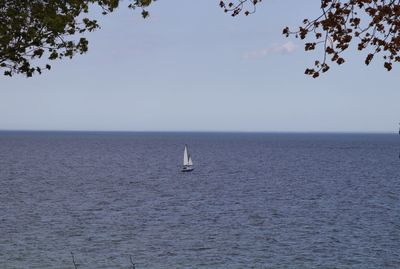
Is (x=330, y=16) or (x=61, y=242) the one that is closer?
(x=330, y=16)

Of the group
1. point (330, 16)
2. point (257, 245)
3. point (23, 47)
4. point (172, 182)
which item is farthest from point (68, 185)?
point (330, 16)

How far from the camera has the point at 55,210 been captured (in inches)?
2398

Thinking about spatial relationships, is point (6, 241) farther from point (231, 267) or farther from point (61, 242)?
point (231, 267)

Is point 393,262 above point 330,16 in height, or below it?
below

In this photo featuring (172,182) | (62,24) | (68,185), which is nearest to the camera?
(62,24)

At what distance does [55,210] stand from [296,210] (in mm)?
25619

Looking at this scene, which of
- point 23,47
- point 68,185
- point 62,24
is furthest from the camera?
point 68,185

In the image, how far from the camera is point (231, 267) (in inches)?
1403

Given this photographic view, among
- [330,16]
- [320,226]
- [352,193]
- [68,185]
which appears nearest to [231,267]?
[320,226]

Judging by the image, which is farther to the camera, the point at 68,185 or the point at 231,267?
the point at 68,185

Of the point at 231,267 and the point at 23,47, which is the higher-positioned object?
the point at 23,47

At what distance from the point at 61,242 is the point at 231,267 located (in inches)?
556

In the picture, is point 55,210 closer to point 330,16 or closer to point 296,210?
point 296,210

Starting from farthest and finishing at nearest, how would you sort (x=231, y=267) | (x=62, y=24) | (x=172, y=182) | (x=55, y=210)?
(x=172, y=182) → (x=55, y=210) → (x=231, y=267) → (x=62, y=24)
